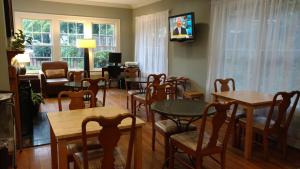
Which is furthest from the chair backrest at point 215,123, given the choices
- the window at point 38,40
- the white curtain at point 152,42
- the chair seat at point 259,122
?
the window at point 38,40

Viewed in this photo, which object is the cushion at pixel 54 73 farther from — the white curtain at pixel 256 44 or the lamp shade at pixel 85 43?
the white curtain at pixel 256 44

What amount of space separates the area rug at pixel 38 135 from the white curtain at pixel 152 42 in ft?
10.6

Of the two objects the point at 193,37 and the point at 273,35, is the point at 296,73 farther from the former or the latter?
the point at 193,37

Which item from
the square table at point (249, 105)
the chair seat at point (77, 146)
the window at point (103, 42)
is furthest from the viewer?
the window at point (103, 42)

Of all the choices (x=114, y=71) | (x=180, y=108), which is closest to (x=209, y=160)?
(x=180, y=108)

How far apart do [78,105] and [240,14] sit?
9.88 ft

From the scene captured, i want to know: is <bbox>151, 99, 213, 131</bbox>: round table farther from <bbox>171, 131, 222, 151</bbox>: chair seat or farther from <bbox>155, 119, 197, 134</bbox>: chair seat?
<bbox>171, 131, 222, 151</bbox>: chair seat

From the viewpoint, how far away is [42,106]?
5.27 meters

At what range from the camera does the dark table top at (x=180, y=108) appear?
7.29 feet

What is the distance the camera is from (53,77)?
6562mm

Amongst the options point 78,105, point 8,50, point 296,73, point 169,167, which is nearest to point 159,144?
point 169,167

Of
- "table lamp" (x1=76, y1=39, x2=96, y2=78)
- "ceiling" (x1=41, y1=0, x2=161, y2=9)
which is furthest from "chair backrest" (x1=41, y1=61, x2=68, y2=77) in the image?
"ceiling" (x1=41, y1=0, x2=161, y2=9)

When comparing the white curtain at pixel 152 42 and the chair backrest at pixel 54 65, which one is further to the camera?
the chair backrest at pixel 54 65

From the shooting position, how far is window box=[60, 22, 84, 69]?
7176 millimetres
